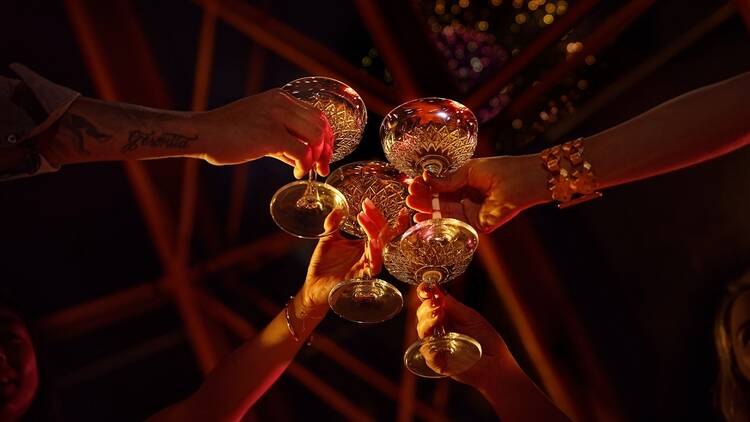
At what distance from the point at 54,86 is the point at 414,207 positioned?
118 centimetres

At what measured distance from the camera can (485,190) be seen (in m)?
2.67

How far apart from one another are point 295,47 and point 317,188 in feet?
7.77

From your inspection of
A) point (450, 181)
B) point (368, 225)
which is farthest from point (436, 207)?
point (368, 225)

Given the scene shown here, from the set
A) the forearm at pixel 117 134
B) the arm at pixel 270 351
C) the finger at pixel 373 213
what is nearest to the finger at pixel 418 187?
the finger at pixel 373 213

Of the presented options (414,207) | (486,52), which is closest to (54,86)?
(414,207)

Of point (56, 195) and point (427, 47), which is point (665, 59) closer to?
point (427, 47)

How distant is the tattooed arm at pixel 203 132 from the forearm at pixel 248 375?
87cm

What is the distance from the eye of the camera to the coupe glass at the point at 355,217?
2709 millimetres

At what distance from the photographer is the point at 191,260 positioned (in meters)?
6.27

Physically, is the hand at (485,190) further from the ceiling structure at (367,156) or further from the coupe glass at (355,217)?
the ceiling structure at (367,156)

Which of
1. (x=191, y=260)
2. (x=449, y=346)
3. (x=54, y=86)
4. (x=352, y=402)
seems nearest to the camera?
(x=54, y=86)

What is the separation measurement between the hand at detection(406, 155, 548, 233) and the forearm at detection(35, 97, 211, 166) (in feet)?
2.50

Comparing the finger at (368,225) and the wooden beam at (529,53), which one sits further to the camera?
the wooden beam at (529,53)

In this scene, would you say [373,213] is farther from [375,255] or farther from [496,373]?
[496,373]
